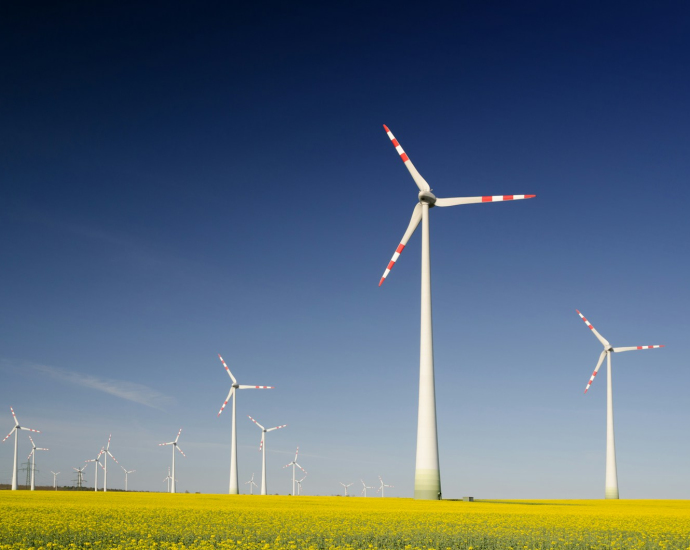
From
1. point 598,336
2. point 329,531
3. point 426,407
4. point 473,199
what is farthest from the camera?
point 598,336

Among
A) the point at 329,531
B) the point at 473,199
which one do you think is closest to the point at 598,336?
the point at 473,199

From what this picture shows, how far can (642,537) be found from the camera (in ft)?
97.2

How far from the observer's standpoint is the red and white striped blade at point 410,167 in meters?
73.2

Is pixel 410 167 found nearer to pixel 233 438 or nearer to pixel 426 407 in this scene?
pixel 426 407

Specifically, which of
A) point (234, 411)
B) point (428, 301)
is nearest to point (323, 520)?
point (428, 301)

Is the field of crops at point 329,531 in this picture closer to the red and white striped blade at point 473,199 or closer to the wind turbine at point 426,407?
the wind turbine at point 426,407

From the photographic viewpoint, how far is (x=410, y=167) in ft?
245

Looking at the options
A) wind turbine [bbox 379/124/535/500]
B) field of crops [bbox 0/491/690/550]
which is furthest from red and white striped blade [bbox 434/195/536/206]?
field of crops [bbox 0/491/690/550]

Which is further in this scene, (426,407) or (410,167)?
(410,167)

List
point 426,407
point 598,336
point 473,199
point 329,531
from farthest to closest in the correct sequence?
point 598,336 → point 473,199 → point 426,407 → point 329,531

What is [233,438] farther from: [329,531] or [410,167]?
[329,531]

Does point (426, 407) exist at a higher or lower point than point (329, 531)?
higher

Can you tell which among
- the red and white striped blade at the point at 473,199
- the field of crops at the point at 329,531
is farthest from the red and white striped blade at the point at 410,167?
the field of crops at the point at 329,531

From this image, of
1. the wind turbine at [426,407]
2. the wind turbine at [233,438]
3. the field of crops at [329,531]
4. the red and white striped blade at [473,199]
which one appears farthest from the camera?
the wind turbine at [233,438]
